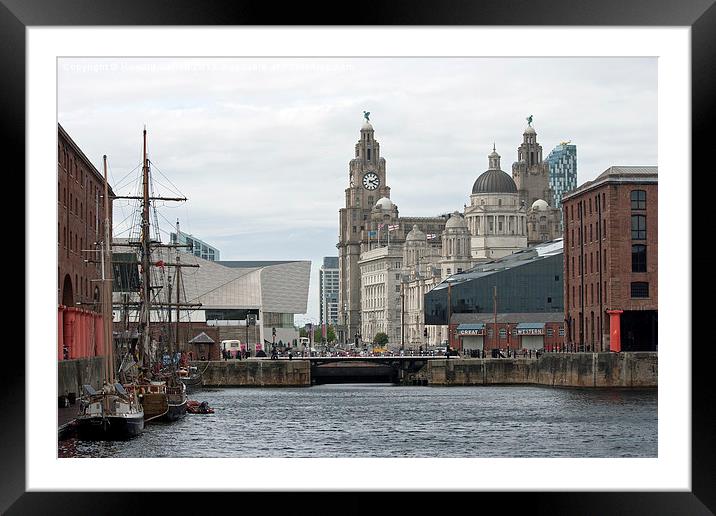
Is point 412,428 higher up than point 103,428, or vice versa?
point 103,428

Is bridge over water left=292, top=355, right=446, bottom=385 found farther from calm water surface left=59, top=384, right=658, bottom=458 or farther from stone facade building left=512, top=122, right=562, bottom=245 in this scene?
stone facade building left=512, top=122, right=562, bottom=245

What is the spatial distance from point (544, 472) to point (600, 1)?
181 inches

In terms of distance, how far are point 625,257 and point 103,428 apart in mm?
31993

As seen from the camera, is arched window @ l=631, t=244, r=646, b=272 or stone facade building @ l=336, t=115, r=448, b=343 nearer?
arched window @ l=631, t=244, r=646, b=272

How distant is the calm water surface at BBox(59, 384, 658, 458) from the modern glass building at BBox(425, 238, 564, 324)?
125 feet

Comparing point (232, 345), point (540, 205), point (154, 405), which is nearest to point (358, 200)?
point (540, 205)

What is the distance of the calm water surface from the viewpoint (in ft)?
99.6

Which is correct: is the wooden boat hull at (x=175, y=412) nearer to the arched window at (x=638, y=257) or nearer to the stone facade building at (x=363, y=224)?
the arched window at (x=638, y=257)

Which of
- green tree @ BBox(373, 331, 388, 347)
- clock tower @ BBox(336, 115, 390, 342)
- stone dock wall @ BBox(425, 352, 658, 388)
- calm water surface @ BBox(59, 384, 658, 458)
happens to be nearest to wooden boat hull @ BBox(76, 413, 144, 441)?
calm water surface @ BBox(59, 384, 658, 458)

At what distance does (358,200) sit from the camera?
18400 centimetres

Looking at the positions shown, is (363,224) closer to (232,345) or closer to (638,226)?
(232,345)

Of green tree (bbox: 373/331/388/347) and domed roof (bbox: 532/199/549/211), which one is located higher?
domed roof (bbox: 532/199/549/211)
